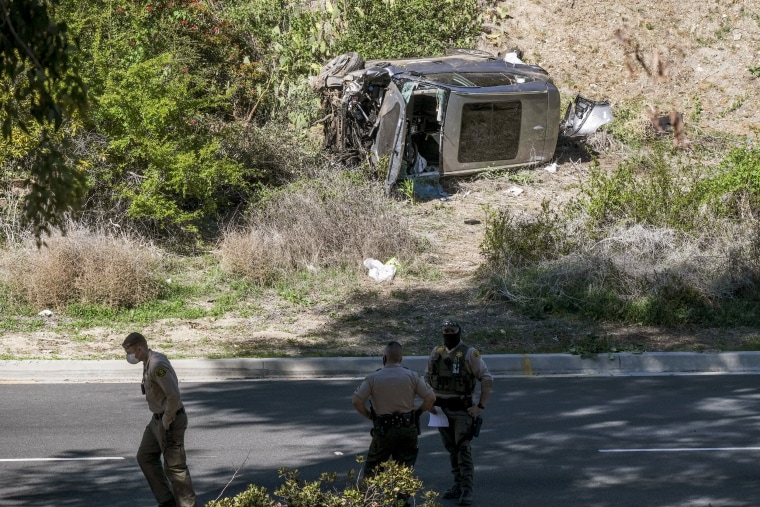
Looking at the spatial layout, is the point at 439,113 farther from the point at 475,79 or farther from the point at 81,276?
the point at 81,276

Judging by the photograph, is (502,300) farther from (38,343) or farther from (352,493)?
(352,493)

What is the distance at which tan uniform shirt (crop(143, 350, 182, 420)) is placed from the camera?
704 cm

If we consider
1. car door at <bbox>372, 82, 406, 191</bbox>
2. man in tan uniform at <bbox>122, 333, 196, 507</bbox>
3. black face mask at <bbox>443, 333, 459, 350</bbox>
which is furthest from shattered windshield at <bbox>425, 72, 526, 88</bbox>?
man in tan uniform at <bbox>122, 333, 196, 507</bbox>

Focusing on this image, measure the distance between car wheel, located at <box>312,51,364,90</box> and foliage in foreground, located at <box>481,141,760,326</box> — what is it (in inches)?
196

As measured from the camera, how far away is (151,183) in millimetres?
15414

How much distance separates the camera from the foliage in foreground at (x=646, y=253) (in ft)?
43.3

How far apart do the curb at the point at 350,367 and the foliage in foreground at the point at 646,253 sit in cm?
123

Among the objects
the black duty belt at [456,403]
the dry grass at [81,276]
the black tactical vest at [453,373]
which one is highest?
the black tactical vest at [453,373]

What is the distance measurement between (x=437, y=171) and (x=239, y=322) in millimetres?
6504

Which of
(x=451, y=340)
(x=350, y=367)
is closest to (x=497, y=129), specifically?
(x=350, y=367)

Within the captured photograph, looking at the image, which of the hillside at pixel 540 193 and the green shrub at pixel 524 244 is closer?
the hillside at pixel 540 193

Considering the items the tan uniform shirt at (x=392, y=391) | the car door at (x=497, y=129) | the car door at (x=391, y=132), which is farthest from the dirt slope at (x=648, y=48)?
the tan uniform shirt at (x=392, y=391)

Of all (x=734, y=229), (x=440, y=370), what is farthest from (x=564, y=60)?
(x=440, y=370)

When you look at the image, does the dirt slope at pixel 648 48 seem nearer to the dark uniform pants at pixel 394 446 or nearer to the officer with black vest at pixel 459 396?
the officer with black vest at pixel 459 396
